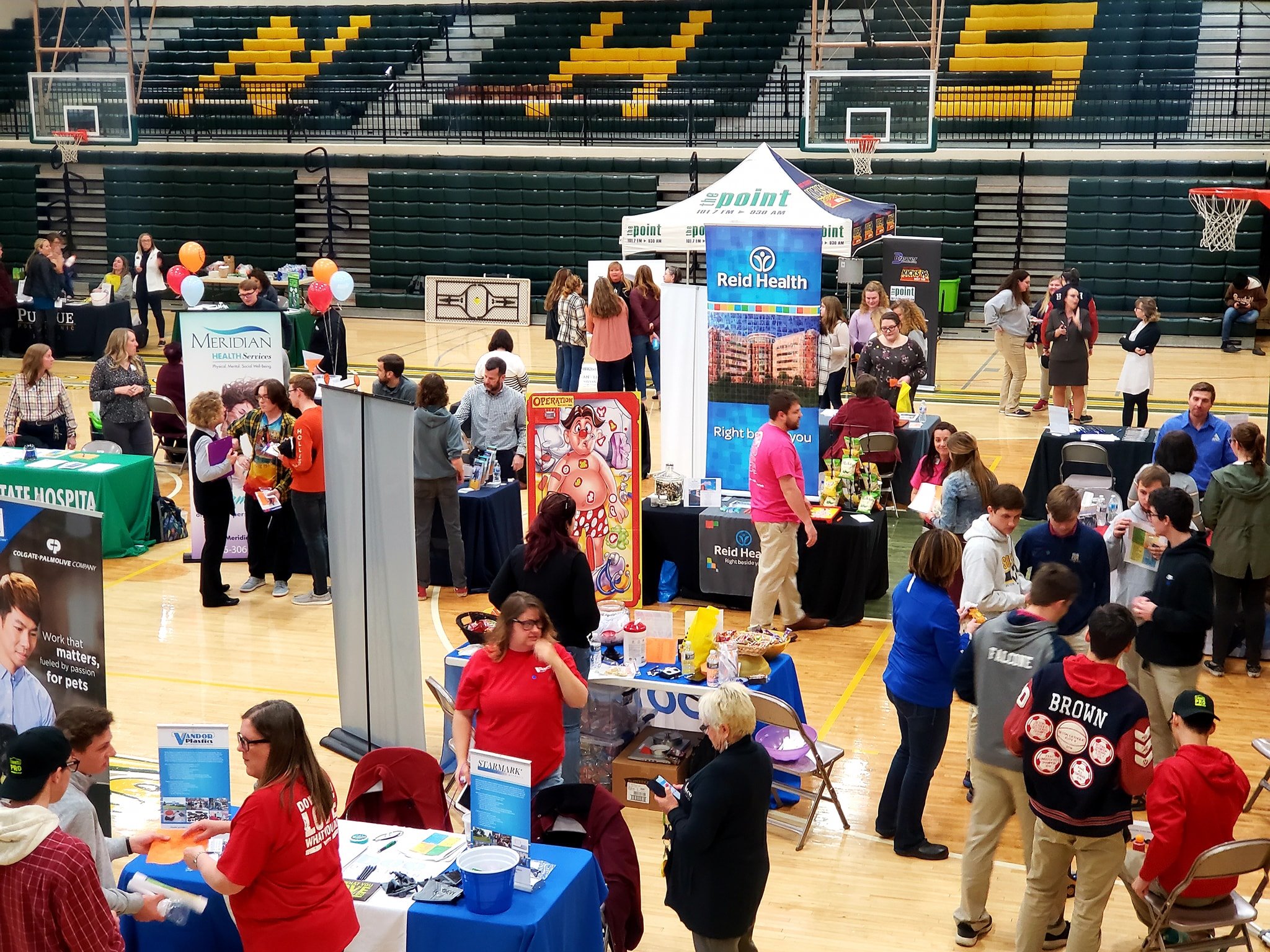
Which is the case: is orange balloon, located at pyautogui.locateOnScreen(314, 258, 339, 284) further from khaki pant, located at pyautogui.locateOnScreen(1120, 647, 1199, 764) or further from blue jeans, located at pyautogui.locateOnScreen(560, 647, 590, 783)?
khaki pant, located at pyautogui.locateOnScreen(1120, 647, 1199, 764)

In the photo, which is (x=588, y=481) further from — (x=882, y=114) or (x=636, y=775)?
(x=882, y=114)

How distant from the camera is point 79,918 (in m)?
3.46

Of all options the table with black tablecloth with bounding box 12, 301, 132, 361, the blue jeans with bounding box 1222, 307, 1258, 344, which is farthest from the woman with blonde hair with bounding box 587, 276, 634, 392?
the blue jeans with bounding box 1222, 307, 1258, 344

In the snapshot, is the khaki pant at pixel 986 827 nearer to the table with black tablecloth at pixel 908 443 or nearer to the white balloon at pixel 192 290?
the table with black tablecloth at pixel 908 443

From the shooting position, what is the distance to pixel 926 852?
19.5 feet

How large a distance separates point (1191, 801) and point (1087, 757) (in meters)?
0.45

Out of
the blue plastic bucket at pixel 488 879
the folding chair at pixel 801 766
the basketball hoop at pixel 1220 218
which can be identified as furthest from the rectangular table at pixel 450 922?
the basketball hoop at pixel 1220 218

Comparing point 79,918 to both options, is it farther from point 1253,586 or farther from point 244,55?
point 244,55

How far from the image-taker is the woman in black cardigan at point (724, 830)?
13.9 ft

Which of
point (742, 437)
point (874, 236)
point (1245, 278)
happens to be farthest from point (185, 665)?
point (1245, 278)

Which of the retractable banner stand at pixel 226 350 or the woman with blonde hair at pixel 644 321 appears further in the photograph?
the woman with blonde hair at pixel 644 321

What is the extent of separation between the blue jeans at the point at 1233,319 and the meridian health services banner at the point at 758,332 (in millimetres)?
10391

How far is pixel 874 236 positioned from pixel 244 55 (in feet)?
56.5

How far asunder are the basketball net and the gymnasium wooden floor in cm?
508
